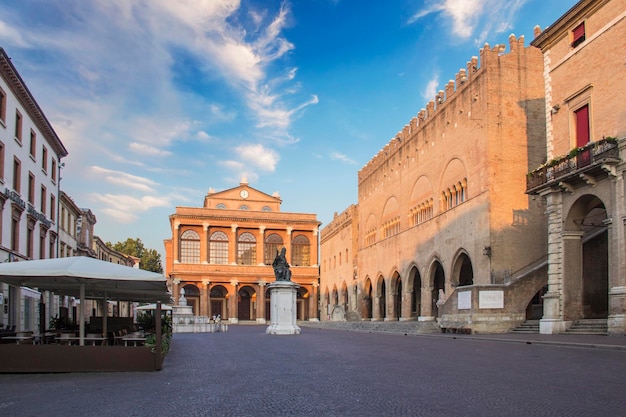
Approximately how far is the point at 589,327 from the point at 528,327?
4.41 m

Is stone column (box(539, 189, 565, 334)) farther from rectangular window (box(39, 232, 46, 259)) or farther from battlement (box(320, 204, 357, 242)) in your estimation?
battlement (box(320, 204, 357, 242))

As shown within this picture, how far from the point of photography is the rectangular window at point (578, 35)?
78.3ft

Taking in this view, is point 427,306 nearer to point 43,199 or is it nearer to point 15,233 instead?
point 43,199

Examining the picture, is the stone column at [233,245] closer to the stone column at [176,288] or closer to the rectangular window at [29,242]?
the stone column at [176,288]

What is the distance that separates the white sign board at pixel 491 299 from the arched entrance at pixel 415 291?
50.8ft

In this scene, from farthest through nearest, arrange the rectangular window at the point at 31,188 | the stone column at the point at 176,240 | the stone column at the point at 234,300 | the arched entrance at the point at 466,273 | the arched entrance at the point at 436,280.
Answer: the stone column at the point at 234,300 < the stone column at the point at 176,240 < the arched entrance at the point at 436,280 < the arched entrance at the point at 466,273 < the rectangular window at the point at 31,188

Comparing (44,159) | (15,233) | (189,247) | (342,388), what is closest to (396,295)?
(44,159)

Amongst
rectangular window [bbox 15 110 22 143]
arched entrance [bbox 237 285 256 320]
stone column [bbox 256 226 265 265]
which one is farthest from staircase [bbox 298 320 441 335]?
arched entrance [bbox 237 285 256 320]

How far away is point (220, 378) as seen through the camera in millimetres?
11180

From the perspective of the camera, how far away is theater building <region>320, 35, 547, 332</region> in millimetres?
29469

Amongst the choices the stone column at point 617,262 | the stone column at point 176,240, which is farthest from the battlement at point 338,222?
the stone column at point 617,262

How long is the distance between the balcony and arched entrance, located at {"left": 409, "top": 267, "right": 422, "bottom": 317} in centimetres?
1940

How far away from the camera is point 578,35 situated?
79.3ft

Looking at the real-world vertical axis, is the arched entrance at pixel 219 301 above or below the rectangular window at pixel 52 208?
below
